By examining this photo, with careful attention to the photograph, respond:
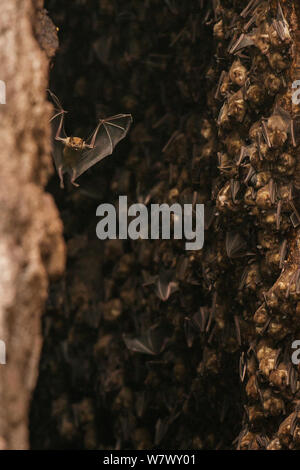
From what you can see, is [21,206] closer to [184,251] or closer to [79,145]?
[79,145]

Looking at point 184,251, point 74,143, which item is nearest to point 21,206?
point 74,143

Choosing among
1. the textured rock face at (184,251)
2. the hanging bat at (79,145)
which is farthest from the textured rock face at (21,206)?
the textured rock face at (184,251)

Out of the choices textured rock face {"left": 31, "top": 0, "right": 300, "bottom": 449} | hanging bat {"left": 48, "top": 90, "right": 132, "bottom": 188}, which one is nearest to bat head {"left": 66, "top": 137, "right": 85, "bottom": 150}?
hanging bat {"left": 48, "top": 90, "right": 132, "bottom": 188}

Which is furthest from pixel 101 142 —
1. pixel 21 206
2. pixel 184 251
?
pixel 184 251

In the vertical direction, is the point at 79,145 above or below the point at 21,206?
above

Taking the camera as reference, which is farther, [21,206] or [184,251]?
[184,251]

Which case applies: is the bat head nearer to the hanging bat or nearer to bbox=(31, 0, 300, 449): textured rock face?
the hanging bat
